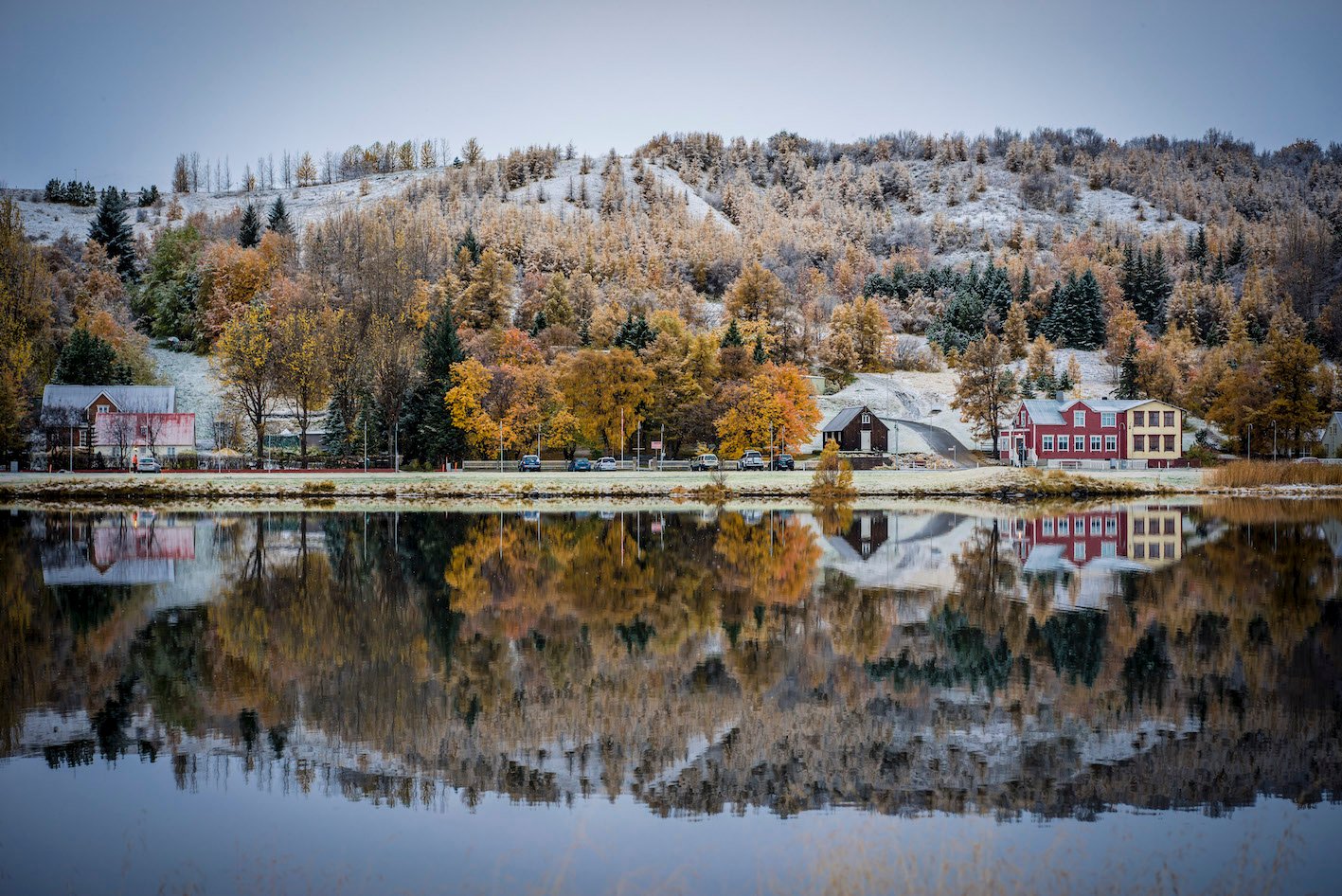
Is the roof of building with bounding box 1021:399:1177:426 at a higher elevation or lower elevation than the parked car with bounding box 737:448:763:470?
higher

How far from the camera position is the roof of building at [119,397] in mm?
72188

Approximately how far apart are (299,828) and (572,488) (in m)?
43.0

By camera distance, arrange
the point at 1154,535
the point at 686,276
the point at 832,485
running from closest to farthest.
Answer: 1. the point at 1154,535
2. the point at 832,485
3. the point at 686,276

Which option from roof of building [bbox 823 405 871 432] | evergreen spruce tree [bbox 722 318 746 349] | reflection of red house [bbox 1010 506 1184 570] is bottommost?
reflection of red house [bbox 1010 506 1184 570]

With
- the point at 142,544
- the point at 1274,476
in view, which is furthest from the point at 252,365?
the point at 1274,476

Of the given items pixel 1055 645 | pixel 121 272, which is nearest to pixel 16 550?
pixel 1055 645

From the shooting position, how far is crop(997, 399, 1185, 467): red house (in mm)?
73625

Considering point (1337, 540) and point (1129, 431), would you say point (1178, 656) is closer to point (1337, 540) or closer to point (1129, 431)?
point (1337, 540)

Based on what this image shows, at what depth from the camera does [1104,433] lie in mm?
74188

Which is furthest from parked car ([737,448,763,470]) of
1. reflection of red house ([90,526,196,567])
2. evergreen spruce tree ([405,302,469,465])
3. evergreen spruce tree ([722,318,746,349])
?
reflection of red house ([90,526,196,567])

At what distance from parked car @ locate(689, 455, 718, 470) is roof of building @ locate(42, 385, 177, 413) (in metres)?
40.2

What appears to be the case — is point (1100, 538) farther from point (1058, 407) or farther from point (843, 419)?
point (843, 419)

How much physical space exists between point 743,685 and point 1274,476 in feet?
175

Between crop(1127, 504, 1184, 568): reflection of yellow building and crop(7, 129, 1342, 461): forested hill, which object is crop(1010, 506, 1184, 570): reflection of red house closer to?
crop(1127, 504, 1184, 568): reflection of yellow building
